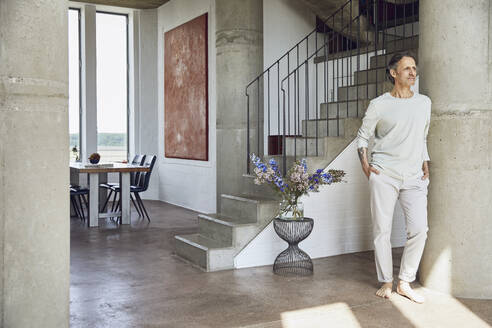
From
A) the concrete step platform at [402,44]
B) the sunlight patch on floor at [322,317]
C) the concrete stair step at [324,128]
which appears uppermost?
the concrete step platform at [402,44]

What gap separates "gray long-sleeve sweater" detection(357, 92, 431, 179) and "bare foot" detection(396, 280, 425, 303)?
877 mm

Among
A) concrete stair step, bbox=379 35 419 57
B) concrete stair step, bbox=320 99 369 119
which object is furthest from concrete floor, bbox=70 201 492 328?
concrete stair step, bbox=379 35 419 57

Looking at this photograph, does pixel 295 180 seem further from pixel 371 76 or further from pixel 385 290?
pixel 371 76

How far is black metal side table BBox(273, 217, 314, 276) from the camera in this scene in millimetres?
4918

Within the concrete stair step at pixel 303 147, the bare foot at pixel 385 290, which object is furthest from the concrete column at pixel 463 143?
the concrete stair step at pixel 303 147

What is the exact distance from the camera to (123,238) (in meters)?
6.86

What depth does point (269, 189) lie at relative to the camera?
5.83 metres

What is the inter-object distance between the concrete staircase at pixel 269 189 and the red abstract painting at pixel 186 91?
3.05 meters

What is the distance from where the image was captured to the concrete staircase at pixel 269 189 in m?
5.28

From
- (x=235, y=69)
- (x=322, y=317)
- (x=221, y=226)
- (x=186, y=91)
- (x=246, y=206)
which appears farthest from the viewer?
(x=186, y=91)

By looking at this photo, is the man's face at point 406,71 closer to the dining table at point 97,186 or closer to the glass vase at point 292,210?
the glass vase at point 292,210

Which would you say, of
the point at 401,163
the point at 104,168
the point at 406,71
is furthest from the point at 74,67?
the point at 401,163

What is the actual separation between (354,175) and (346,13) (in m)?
2.99

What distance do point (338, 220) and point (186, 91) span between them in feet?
16.0
